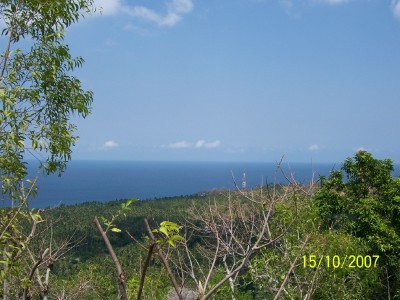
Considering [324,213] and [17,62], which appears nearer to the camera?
[17,62]

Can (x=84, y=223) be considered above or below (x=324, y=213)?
below

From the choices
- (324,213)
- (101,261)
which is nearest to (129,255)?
(101,261)

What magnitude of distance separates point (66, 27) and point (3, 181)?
1.99m

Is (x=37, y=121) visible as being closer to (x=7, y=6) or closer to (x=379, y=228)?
(x=7, y=6)

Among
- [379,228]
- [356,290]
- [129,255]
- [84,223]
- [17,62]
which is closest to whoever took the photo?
[17,62]

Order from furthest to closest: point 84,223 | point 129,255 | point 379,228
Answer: point 84,223 < point 129,255 < point 379,228

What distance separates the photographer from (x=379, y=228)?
40.7 ft

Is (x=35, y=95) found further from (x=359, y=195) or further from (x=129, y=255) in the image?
(x=129, y=255)

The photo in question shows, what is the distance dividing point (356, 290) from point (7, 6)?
33.9 feet

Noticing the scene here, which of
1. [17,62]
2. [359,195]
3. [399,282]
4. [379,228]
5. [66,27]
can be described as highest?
[66,27]
